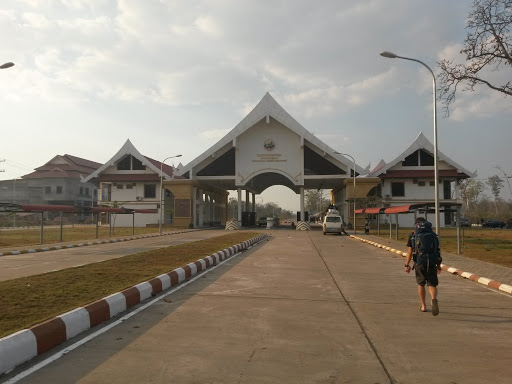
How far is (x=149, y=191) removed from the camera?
166ft

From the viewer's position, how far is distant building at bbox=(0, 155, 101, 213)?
228 feet

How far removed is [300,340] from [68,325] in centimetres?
295

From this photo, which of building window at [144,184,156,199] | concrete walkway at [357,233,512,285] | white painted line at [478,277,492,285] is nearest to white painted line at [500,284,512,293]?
concrete walkway at [357,233,512,285]

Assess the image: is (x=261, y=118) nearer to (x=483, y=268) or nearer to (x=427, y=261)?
(x=483, y=268)

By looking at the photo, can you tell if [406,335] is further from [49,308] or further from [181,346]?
[49,308]

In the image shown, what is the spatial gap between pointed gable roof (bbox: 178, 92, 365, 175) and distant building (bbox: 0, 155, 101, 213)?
32.5 metres

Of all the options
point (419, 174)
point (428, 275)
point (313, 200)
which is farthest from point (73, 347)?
point (313, 200)

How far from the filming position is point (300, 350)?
4891 millimetres

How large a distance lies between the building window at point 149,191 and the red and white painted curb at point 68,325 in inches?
1665

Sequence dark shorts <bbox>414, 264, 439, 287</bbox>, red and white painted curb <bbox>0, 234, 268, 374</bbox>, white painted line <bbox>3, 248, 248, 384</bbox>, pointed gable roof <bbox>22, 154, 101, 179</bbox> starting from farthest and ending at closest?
pointed gable roof <bbox>22, 154, 101, 179</bbox> < dark shorts <bbox>414, 264, 439, 287</bbox> < red and white painted curb <bbox>0, 234, 268, 374</bbox> < white painted line <bbox>3, 248, 248, 384</bbox>

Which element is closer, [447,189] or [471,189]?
[447,189]

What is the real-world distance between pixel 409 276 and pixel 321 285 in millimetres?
3274

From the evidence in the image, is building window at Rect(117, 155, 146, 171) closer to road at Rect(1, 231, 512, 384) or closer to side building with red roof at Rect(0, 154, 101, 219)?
side building with red roof at Rect(0, 154, 101, 219)

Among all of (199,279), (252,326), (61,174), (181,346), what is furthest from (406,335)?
(61,174)
